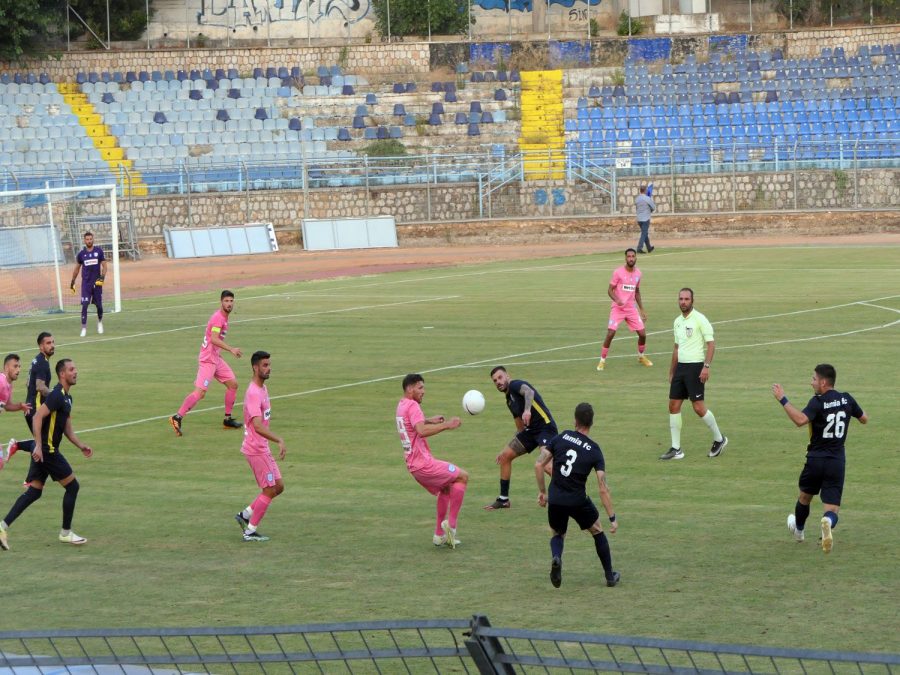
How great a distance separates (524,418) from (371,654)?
8575 millimetres

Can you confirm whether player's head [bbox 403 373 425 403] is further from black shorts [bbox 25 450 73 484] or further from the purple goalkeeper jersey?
the purple goalkeeper jersey

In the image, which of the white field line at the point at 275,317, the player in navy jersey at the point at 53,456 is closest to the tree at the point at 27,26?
the white field line at the point at 275,317

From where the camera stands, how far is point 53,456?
43.9 ft

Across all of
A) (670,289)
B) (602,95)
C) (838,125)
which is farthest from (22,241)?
(838,125)

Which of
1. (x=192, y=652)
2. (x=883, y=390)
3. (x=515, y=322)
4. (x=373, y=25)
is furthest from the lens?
(x=373, y=25)

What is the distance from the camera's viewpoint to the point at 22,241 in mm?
35031

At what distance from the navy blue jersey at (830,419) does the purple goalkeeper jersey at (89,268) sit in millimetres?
20217

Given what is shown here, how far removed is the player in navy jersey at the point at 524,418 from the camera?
13852mm

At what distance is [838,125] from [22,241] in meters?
36.0

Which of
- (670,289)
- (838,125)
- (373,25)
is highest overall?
(373,25)

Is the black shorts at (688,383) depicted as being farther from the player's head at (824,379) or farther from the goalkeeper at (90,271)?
the goalkeeper at (90,271)

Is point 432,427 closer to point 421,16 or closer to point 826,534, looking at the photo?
point 826,534

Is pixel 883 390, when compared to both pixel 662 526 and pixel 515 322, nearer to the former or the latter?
pixel 662 526

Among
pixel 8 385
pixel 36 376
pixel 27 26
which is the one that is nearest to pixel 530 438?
pixel 36 376
